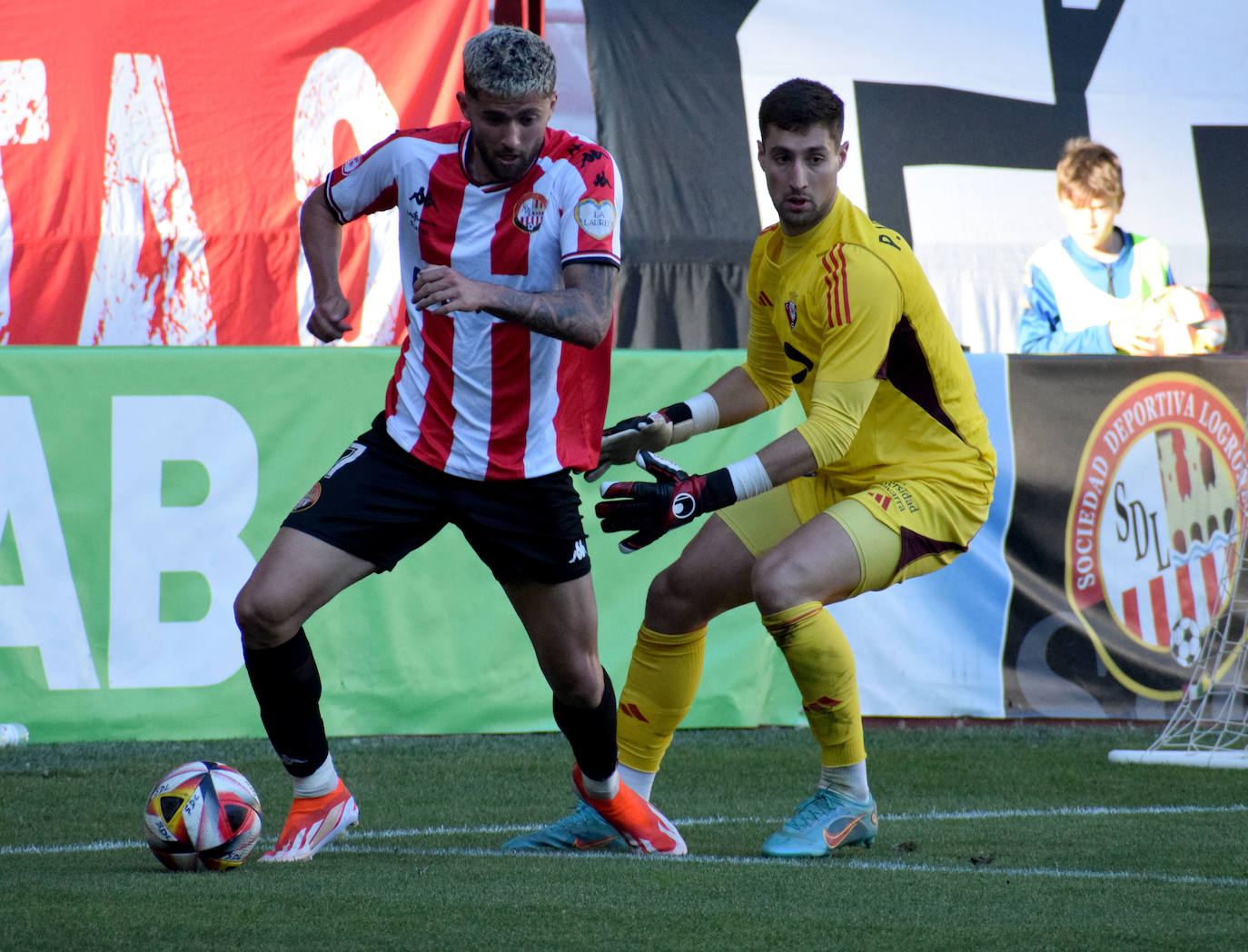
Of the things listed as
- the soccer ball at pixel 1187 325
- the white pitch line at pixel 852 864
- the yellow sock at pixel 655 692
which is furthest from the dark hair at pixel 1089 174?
the white pitch line at pixel 852 864

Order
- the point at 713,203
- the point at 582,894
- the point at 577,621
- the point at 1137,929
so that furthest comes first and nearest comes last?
1. the point at 713,203
2. the point at 577,621
3. the point at 582,894
4. the point at 1137,929

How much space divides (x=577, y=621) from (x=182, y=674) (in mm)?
2597

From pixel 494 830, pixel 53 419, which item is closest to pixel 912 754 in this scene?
pixel 494 830

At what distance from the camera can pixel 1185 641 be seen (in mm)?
7316

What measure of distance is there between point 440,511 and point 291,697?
1.98 feet

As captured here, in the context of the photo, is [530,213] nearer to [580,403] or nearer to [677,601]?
[580,403]

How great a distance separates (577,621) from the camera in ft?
14.3

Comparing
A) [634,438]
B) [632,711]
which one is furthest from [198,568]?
[634,438]

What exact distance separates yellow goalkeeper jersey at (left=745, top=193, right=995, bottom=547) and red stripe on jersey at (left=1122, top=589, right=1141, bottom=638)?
269cm

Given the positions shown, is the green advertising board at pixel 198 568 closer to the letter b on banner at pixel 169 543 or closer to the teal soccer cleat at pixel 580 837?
the letter b on banner at pixel 169 543

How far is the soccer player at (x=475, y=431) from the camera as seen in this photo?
415cm

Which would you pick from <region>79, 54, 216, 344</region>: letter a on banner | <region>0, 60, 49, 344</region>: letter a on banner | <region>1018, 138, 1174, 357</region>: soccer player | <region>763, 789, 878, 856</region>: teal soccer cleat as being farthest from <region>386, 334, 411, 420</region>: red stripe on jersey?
<region>0, 60, 49, 344</region>: letter a on banner

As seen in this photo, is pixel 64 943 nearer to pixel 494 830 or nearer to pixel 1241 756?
pixel 494 830

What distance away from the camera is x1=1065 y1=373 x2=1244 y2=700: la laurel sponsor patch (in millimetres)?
7266
